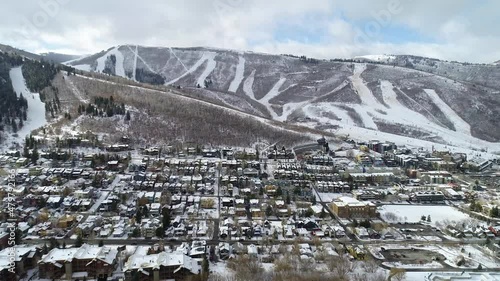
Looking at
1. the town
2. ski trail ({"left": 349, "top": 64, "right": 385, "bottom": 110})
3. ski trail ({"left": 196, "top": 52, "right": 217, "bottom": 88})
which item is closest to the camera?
the town

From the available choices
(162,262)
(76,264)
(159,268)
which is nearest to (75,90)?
(76,264)

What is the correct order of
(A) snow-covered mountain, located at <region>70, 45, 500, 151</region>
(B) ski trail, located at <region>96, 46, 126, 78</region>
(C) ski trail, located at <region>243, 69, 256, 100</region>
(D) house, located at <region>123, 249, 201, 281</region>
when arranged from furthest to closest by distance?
(B) ski trail, located at <region>96, 46, 126, 78</region> < (C) ski trail, located at <region>243, 69, 256, 100</region> < (A) snow-covered mountain, located at <region>70, 45, 500, 151</region> < (D) house, located at <region>123, 249, 201, 281</region>

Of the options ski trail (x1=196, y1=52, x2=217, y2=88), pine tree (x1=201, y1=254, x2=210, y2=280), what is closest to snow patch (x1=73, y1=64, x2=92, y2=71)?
ski trail (x1=196, y1=52, x2=217, y2=88)

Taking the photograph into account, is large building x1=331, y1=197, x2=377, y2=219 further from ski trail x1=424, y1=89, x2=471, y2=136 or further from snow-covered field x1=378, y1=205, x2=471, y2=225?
ski trail x1=424, y1=89, x2=471, y2=136

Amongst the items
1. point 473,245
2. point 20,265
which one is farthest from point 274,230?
Result: point 20,265

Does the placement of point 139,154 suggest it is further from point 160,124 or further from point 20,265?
point 20,265

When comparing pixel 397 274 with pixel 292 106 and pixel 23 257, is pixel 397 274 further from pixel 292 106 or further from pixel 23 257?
pixel 292 106
